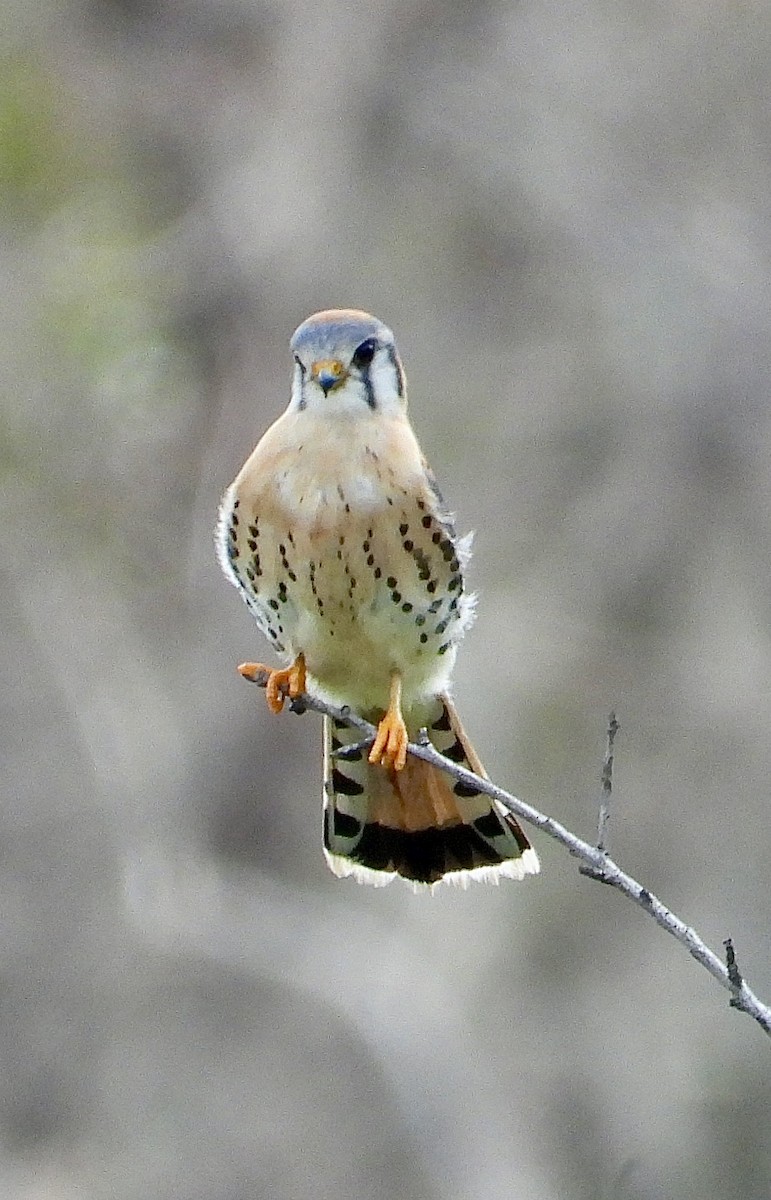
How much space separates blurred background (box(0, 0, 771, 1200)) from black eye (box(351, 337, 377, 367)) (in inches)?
176

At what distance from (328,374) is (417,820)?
1061mm

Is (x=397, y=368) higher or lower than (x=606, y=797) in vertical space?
higher

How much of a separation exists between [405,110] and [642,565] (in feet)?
8.27

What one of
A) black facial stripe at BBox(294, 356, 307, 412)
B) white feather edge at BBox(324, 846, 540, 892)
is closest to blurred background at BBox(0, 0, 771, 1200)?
white feather edge at BBox(324, 846, 540, 892)

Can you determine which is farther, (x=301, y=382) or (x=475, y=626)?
(x=475, y=626)

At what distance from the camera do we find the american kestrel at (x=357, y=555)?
3447 millimetres

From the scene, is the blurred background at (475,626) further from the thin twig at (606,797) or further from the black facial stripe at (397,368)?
the thin twig at (606,797)

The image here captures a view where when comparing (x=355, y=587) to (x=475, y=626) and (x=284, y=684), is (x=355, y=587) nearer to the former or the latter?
(x=284, y=684)

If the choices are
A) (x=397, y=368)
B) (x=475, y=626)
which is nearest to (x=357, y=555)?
(x=397, y=368)

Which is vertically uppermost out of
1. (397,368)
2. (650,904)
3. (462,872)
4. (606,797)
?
(397,368)

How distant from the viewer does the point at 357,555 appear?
3477 millimetres

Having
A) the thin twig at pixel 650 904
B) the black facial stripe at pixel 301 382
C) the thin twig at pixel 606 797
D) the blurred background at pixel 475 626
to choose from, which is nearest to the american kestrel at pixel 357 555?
the black facial stripe at pixel 301 382

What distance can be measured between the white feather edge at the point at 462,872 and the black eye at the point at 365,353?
108cm

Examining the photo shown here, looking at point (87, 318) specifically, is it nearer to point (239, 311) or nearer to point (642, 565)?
point (239, 311)
